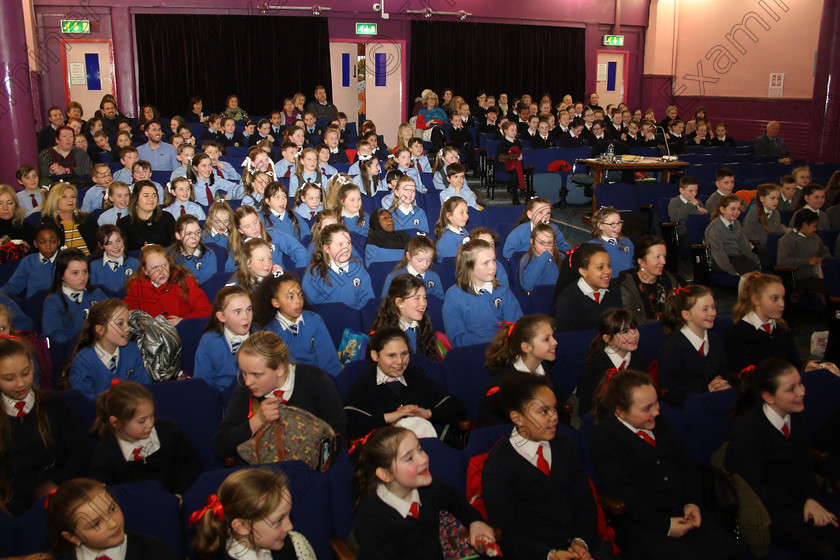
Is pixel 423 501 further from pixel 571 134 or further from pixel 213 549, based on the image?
pixel 571 134

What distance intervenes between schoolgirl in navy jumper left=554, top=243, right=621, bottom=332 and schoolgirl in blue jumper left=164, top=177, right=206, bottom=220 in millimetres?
3576

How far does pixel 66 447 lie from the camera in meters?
2.52

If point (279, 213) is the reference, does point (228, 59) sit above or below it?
above

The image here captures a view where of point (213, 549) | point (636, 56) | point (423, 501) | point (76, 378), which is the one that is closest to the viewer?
point (213, 549)

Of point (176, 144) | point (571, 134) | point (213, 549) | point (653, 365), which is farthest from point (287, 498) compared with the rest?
point (571, 134)

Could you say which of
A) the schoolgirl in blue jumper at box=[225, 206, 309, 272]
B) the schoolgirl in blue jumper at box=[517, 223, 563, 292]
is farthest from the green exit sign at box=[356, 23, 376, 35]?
the schoolgirl in blue jumper at box=[517, 223, 563, 292]

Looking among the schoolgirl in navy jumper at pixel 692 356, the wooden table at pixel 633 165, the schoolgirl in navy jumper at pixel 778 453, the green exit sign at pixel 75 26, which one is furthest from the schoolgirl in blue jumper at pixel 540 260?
the green exit sign at pixel 75 26

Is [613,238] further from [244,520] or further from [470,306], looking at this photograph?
[244,520]

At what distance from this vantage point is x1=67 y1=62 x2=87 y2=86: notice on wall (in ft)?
40.7

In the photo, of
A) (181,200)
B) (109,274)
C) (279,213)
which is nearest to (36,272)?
(109,274)

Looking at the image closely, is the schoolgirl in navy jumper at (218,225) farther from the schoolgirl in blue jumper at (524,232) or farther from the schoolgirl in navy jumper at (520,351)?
the schoolgirl in navy jumper at (520,351)

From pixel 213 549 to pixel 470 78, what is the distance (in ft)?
46.7

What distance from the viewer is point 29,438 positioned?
96.3 inches

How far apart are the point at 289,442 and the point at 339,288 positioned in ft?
6.35
